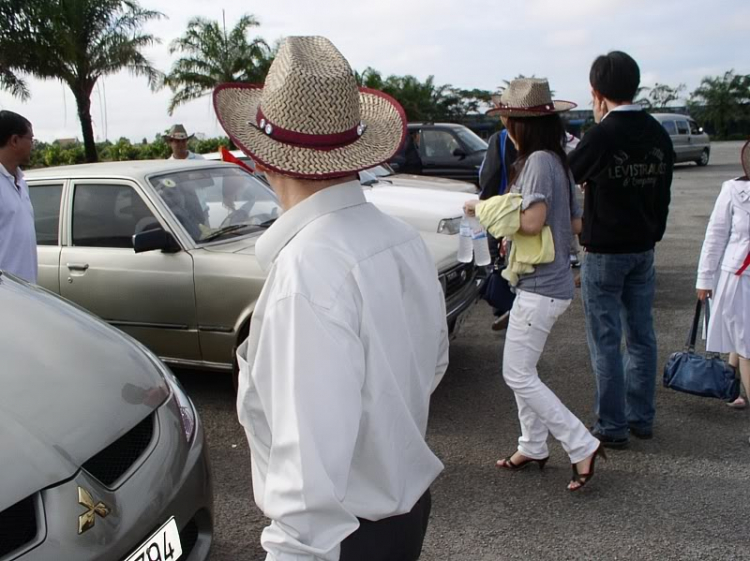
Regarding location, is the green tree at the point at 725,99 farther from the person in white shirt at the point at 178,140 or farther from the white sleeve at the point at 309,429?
the white sleeve at the point at 309,429

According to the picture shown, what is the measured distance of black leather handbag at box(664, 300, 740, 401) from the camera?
4.10m

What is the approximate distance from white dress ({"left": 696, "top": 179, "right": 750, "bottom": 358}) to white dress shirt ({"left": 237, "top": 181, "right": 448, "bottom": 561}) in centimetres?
302

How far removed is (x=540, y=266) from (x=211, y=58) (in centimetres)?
3398

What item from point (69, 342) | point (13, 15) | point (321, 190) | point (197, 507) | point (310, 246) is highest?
point (13, 15)

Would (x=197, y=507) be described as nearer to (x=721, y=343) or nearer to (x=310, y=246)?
(x=310, y=246)

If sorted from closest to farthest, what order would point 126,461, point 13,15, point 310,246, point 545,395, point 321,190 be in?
point 310,246 → point 321,190 → point 126,461 → point 545,395 → point 13,15

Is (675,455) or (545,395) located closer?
(545,395)

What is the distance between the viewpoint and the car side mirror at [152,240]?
14.9 feet

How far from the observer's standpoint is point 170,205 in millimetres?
4949

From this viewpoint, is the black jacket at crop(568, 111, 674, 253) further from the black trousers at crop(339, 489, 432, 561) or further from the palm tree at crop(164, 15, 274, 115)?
the palm tree at crop(164, 15, 274, 115)

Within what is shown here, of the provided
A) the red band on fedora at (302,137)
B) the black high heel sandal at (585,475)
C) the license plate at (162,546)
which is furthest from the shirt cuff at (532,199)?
the license plate at (162,546)

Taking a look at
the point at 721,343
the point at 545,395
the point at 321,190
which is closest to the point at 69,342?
the point at 321,190

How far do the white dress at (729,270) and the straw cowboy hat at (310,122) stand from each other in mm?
3134

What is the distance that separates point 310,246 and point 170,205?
3783 millimetres
